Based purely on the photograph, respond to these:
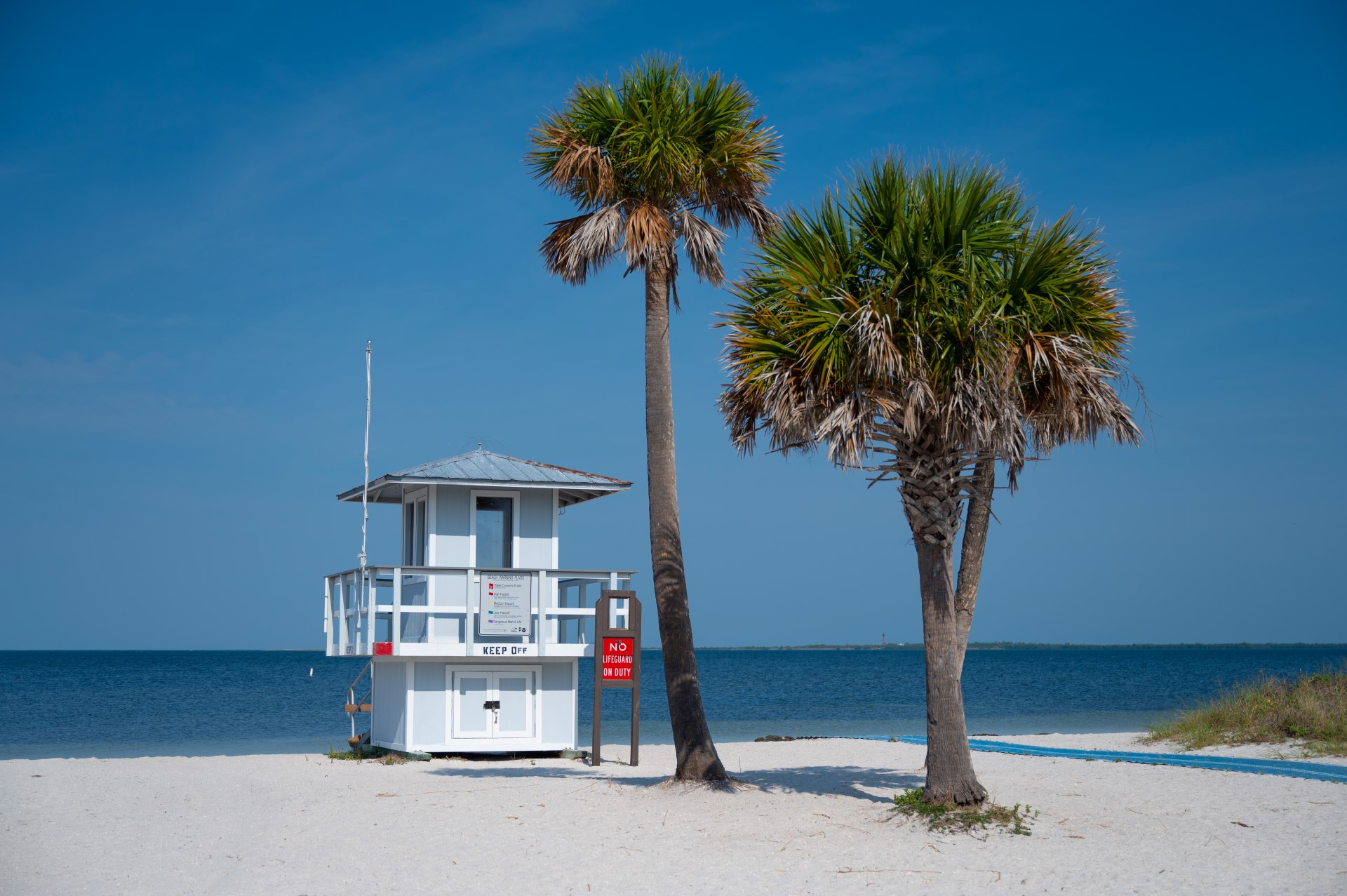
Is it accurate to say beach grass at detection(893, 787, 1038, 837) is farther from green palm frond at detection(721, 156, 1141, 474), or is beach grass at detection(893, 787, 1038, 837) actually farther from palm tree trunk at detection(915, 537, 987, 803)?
green palm frond at detection(721, 156, 1141, 474)

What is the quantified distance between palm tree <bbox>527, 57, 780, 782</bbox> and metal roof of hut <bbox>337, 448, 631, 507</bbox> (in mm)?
4895

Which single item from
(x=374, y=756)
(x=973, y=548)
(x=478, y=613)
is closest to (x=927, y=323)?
(x=973, y=548)

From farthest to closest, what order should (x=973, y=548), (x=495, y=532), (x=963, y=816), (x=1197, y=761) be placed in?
(x=495, y=532) → (x=1197, y=761) → (x=973, y=548) → (x=963, y=816)

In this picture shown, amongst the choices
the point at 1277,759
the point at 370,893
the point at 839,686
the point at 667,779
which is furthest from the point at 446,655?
the point at 839,686

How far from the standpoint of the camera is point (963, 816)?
11.1 m

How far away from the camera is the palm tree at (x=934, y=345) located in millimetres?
11266

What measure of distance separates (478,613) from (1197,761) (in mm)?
10934

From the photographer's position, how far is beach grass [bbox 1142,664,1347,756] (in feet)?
59.0

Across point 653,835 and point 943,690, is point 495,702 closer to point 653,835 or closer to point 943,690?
point 653,835

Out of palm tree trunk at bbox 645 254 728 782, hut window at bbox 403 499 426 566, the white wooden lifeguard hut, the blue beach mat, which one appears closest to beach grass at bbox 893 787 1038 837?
palm tree trunk at bbox 645 254 728 782

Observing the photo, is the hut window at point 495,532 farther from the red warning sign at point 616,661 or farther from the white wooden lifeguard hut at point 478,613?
the red warning sign at point 616,661

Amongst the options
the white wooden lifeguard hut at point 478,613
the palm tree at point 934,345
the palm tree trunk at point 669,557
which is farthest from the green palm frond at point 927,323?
the white wooden lifeguard hut at point 478,613

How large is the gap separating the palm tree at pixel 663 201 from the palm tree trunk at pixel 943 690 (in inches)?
122

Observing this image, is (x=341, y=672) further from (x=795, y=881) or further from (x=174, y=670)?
(x=795, y=881)
